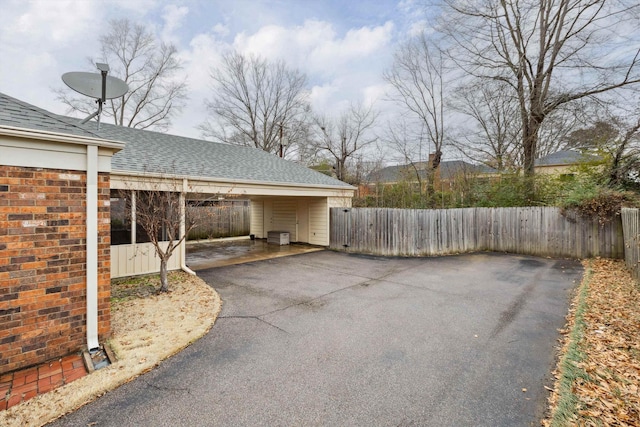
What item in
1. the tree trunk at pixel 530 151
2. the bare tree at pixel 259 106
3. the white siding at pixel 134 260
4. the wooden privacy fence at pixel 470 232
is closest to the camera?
the white siding at pixel 134 260

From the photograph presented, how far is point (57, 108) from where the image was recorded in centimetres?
1841

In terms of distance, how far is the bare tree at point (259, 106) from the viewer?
81.3 ft

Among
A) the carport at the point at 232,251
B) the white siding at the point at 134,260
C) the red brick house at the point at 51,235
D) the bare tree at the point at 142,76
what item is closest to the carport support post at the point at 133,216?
the white siding at the point at 134,260

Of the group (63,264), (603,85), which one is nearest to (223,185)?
(63,264)

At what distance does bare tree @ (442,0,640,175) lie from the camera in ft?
35.1

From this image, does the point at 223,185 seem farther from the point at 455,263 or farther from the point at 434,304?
the point at 455,263

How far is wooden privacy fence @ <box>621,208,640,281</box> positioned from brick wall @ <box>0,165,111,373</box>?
32.3 feet

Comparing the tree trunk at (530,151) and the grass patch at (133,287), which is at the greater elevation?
the tree trunk at (530,151)

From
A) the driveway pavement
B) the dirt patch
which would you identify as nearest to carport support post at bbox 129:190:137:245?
the dirt patch

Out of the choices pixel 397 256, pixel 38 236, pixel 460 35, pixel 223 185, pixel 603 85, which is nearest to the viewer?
pixel 38 236

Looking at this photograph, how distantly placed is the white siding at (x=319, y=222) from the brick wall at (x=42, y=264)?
9.07m

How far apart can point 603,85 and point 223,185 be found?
14793mm

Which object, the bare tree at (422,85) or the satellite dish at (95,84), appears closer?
the satellite dish at (95,84)

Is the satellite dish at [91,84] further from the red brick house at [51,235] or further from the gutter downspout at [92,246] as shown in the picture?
the gutter downspout at [92,246]
